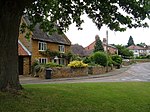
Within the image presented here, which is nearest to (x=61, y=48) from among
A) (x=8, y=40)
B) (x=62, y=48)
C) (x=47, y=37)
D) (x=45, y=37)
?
(x=62, y=48)

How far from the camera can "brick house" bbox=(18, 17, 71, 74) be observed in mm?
40531

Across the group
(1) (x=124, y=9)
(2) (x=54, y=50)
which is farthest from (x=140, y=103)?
(2) (x=54, y=50)

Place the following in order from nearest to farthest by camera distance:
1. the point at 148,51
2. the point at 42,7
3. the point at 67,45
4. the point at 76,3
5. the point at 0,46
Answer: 1. the point at 0,46
2. the point at 76,3
3. the point at 42,7
4. the point at 67,45
5. the point at 148,51

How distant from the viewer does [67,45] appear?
170 feet

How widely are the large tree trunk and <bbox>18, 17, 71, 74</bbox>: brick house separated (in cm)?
2555

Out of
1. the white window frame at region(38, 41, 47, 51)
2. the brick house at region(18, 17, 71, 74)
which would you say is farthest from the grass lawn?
the white window frame at region(38, 41, 47, 51)

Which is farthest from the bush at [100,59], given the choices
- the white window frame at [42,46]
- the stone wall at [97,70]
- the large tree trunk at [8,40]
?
the large tree trunk at [8,40]

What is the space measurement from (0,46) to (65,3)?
447 cm

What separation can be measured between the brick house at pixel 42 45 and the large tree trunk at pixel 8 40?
2555 centimetres

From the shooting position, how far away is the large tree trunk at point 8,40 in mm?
11102

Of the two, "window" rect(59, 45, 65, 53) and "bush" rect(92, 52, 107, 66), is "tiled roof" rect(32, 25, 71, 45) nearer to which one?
"window" rect(59, 45, 65, 53)

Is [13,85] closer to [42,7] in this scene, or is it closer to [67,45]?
[42,7]

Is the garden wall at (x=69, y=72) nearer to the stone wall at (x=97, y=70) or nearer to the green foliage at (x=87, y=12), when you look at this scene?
the stone wall at (x=97, y=70)

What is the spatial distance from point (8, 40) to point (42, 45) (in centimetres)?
3223
